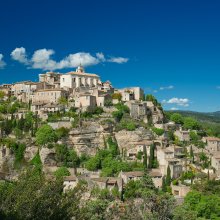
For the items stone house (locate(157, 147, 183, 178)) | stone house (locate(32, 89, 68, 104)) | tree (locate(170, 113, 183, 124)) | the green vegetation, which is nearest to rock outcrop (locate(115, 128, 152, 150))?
stone house (locate(157, 147, 183, 178))

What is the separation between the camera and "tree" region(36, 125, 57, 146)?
64500 millimetres

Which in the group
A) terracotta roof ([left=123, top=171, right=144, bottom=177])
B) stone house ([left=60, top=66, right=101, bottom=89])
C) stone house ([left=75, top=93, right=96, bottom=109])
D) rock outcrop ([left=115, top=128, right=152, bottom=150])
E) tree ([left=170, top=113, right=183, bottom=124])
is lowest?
terracotta roof ([left=123, top=171, right=144, bottom=177])

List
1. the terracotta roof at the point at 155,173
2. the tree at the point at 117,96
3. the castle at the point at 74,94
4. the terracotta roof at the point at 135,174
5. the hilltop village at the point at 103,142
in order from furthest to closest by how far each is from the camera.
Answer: the tree at the point at 117,96
the castle at the point at 74,94
the hilltop village at the point at 103,142
the terracotta roof at the point at 155,173
the terracotta roof at the point at 135,174

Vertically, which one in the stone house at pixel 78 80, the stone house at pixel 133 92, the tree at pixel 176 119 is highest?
the stone house at pixel 78 80

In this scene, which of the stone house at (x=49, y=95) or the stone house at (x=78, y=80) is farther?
the stone house at (x=78, y=80)

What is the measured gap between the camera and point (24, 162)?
64250mm

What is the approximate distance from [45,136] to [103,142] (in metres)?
10.3

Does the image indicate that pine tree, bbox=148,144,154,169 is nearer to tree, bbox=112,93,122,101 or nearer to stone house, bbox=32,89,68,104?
tree, bbox=112,93,122,101

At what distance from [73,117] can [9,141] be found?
12263 mm

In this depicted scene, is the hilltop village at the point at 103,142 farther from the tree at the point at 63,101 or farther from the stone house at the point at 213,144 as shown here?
the tree at the point at 63,101

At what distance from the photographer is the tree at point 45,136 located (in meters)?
64.5

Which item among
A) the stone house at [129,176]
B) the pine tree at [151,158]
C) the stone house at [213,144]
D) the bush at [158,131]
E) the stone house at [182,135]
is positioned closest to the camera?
the stone house at [129,176]

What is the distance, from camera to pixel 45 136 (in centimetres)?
6481

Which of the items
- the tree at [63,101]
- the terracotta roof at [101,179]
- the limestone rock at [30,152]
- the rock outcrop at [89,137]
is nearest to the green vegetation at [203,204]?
the terracotta roof at [101,179]
